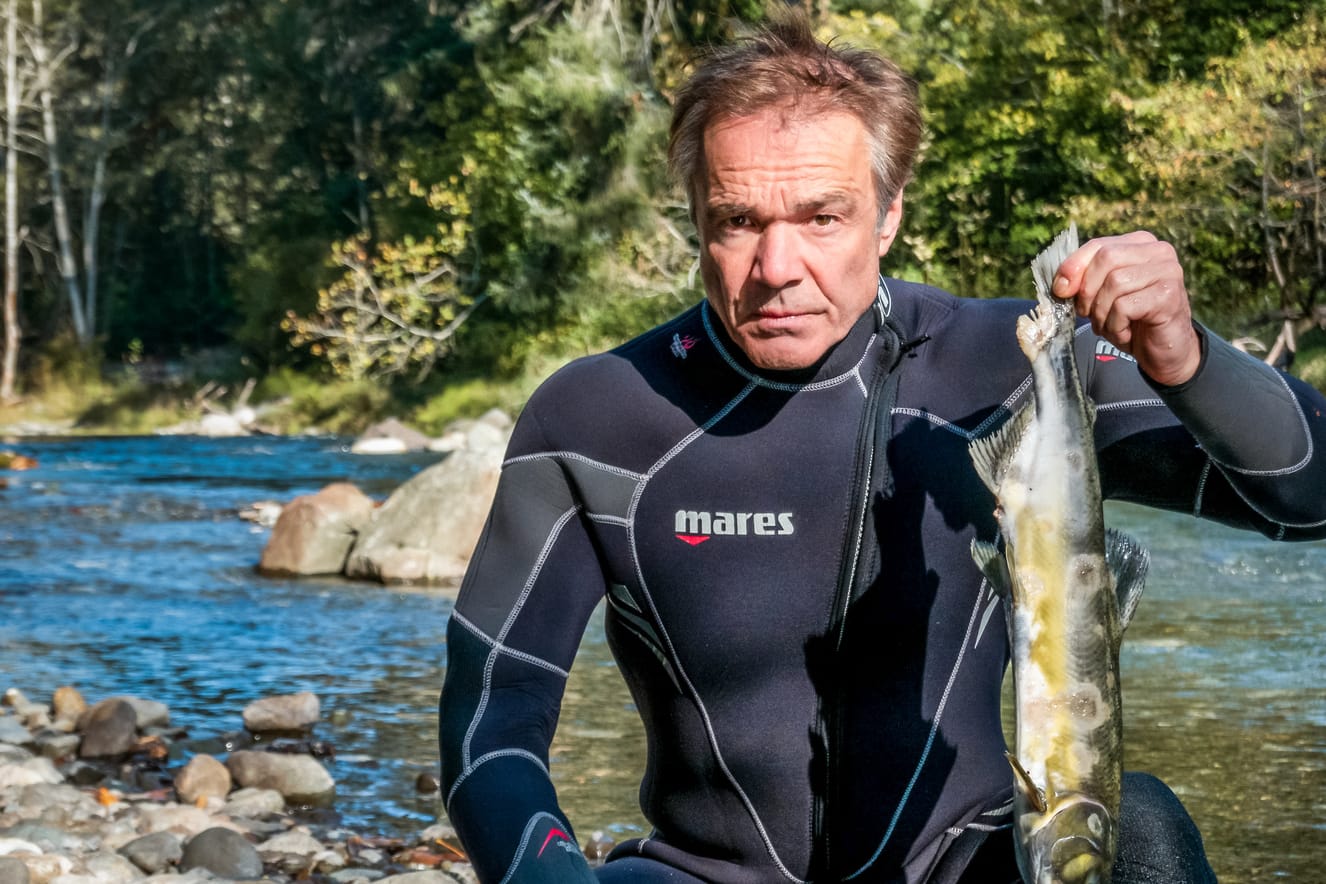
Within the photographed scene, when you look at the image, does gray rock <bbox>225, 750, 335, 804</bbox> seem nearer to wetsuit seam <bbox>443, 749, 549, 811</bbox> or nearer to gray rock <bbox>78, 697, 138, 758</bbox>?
gray rock <bbox>78, 697, 138, 758</bbox>

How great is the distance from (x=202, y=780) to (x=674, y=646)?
15.6ft

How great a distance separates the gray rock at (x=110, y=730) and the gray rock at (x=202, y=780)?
871 millimetres

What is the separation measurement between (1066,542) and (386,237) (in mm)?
35062

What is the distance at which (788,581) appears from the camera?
3.02m

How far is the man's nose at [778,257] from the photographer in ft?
9.20

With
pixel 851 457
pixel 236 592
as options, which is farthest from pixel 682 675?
pixel 236 592

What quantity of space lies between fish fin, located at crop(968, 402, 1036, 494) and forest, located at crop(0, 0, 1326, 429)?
1015 cm

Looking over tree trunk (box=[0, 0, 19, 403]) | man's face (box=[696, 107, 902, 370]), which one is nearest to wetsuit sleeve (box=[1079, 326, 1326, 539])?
man's face (box=[696, 107, 902, 370])

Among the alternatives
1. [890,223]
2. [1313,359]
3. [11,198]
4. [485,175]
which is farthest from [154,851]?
[11,198]

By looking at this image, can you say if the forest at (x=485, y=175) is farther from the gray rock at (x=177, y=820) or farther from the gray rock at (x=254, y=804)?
the gray rock at (x=177, y=820)

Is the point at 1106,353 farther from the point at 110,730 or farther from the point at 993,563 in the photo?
the point at 110,730

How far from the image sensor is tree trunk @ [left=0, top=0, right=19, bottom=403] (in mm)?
38219

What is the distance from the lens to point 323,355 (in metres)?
38.0

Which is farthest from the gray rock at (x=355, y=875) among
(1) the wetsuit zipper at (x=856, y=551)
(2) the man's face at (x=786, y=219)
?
(2) the man's face at (x=786, y=219)
